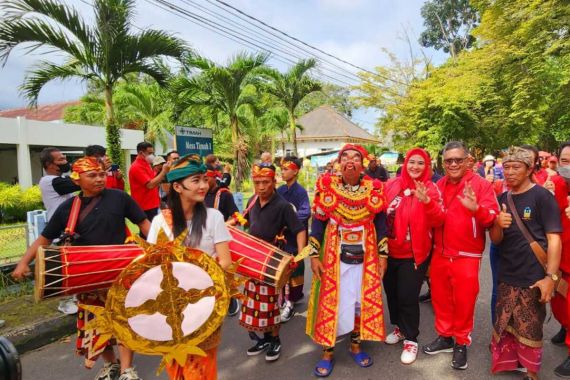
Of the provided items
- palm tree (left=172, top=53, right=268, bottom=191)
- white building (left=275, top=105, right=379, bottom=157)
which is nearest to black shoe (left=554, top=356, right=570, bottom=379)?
palm tree (left=172, top=53, right=268, bottom=191)

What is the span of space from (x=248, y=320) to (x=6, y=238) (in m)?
3.72

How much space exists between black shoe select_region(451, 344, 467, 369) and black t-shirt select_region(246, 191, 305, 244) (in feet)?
5.30

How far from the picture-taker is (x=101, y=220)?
292cm

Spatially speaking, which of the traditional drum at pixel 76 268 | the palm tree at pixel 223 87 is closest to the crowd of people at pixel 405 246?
the traditional drum at pixel 76 268

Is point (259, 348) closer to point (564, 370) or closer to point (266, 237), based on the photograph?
point (266, 237)

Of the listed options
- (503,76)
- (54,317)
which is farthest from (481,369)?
(503,76)

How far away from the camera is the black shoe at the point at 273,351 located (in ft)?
10.9

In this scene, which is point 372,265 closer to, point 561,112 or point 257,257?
point 257,257

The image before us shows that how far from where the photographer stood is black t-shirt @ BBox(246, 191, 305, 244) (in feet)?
11.3

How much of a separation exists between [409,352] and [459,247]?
3.29ft

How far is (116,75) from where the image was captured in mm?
6812

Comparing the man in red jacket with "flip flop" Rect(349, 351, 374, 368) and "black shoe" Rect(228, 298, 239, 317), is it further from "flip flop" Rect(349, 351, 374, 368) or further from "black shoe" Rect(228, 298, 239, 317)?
"black shoe" Rect(228, 298, 239, 317)

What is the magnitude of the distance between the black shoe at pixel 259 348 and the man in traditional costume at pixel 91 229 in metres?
1.01

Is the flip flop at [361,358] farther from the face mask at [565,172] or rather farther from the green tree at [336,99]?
the green tree at [336,99]
